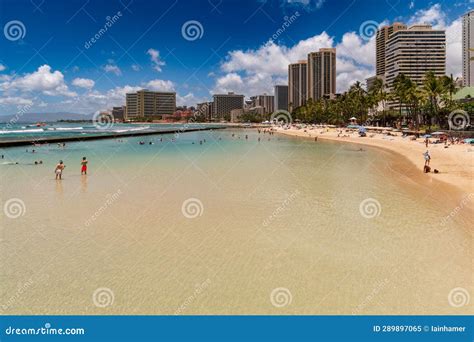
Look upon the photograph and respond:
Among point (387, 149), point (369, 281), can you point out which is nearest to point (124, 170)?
point (369, 281)

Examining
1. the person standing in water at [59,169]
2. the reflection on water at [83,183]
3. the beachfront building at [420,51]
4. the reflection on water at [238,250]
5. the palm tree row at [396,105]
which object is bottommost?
the reflection on water at [238,250]

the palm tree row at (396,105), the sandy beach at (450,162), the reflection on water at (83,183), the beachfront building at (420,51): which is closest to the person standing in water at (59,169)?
the reflection on water at (83,183)

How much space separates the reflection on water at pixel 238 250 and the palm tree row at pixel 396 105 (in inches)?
2276

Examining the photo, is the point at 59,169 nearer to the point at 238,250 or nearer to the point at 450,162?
the point at 238,250

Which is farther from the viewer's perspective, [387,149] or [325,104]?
[325,104]

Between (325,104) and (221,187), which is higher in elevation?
(325,104)

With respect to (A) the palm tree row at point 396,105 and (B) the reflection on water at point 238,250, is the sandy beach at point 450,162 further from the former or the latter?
(A) the palm tree row at point 396,105

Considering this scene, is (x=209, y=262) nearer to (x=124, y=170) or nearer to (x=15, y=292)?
(x=15, y=292)

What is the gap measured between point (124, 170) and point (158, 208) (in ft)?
50.0

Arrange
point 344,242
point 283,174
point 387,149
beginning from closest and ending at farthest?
point 344,242, point 283,174, point 387,149

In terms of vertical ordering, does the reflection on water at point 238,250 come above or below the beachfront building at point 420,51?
below

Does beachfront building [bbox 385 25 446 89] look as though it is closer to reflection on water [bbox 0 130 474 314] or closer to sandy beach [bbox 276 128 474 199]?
sandy beach [bbox 276 128 474 199]

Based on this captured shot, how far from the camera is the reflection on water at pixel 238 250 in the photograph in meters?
8.77

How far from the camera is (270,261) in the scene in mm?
11000
